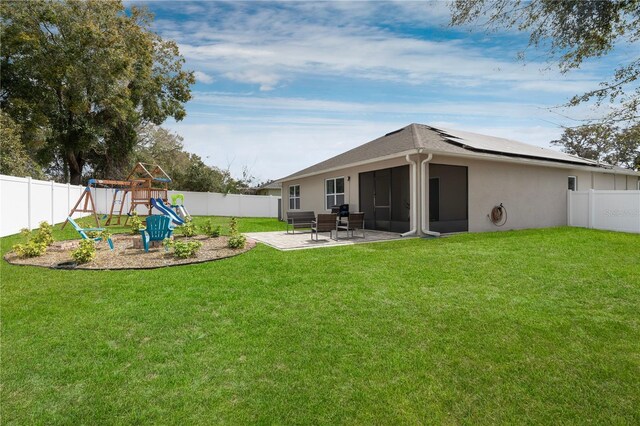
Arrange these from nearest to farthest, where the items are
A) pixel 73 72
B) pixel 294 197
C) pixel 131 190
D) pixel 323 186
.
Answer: pixel 131 190 → pixel 323 186 → pixel 73 72 → pixel 294 197

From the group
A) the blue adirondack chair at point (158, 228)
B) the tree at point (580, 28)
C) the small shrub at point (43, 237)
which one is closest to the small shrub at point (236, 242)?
the blue adirondack chair at point (158, 228)

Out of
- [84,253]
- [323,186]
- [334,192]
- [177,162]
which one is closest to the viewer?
[84,253]

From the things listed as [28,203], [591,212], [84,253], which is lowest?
[84,253]

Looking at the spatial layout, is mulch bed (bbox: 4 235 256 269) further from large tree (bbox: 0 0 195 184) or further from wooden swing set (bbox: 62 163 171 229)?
large tree (bbox: 0 0 195 184)

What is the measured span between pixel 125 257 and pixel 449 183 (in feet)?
41.4

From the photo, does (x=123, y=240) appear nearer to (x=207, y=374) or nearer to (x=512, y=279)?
(x=207, y=374)

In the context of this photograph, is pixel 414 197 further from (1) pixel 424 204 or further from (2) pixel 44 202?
(2) pixel 44 202

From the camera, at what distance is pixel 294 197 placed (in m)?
19.8

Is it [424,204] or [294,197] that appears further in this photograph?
[294,197]

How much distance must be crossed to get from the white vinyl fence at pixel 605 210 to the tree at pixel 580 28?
11450 mm

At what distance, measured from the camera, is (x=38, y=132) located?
18.3 m

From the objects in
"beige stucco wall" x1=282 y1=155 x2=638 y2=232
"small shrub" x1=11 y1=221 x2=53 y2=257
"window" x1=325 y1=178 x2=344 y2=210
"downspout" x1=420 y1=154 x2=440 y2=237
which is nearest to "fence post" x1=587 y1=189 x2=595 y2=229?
"beige stucco wall" x1=282 y1=155 x2=638 y2=232

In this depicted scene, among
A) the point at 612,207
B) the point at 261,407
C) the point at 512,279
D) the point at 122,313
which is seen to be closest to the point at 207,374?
the point at 261,407

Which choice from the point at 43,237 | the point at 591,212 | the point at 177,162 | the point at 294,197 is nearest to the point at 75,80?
the point at 177,162
